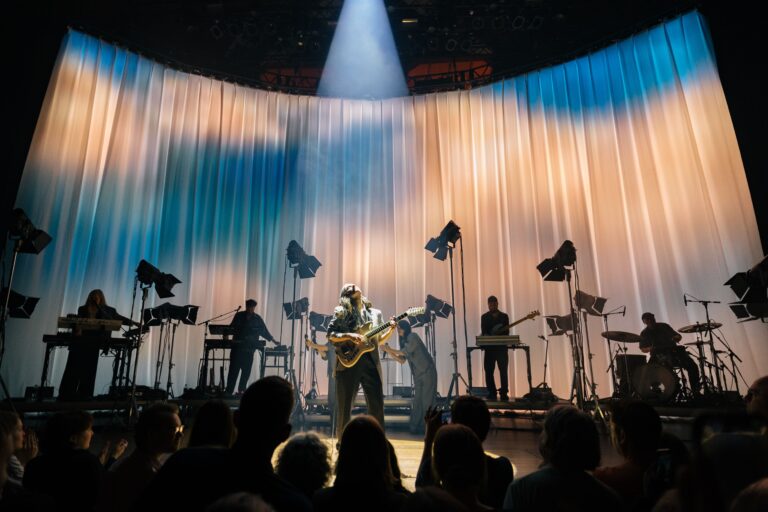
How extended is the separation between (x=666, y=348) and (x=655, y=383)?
0.69 meters

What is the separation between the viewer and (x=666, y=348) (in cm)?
644

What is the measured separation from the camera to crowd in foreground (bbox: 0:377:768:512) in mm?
833

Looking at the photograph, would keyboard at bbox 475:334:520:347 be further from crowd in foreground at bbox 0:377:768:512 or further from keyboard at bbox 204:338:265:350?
crowd in foreground at bbox 0:377:768:512

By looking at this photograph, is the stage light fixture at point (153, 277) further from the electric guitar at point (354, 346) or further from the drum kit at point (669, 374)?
the drum kit at point (669, 374)

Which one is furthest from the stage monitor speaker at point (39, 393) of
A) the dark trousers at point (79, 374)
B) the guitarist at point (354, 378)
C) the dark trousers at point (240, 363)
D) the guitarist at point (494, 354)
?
the guitarist at point (494, 354)

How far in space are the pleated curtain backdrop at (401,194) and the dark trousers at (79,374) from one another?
1.67 m

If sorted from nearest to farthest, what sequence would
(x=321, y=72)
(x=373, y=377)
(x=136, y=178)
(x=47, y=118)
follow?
(x=373, y=377) → (x=47, y=118) → (x=136, y=178) → (x=321, y=72)

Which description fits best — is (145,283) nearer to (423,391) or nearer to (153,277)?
(153,277)

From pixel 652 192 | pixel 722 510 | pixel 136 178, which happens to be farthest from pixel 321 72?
pixel 722 510

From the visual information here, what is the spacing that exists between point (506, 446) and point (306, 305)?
172 inches

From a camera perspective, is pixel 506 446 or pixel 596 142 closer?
pixel 506 446

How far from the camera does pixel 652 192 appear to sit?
816 centimetres

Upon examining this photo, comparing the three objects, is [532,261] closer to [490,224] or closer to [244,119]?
[490,224]

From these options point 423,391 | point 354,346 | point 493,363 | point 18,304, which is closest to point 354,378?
point 354,346
